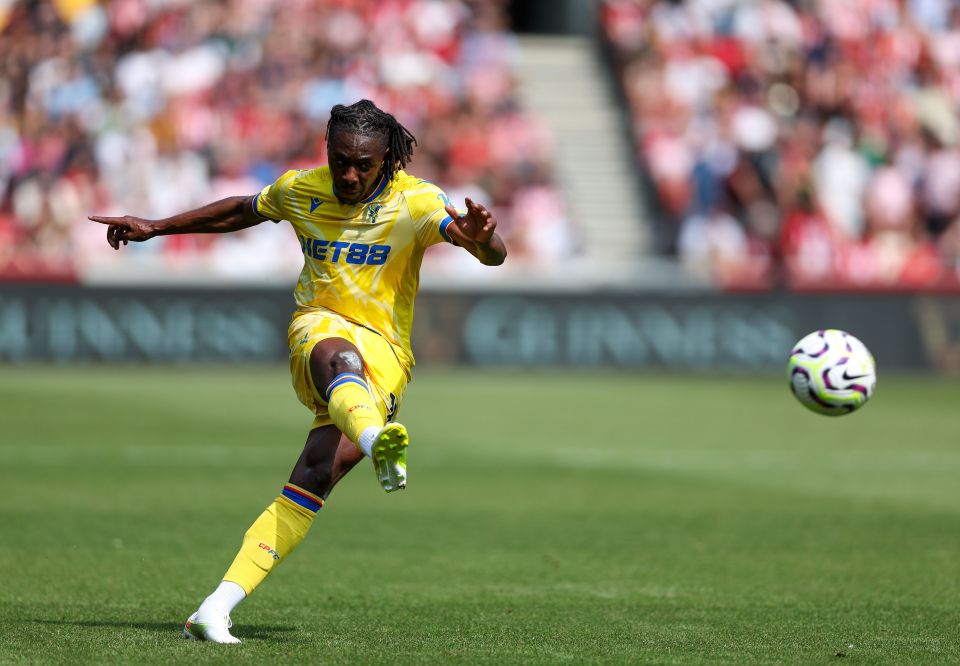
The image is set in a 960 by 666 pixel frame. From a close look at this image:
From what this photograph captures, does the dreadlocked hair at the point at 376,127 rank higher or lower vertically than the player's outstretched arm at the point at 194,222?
higher

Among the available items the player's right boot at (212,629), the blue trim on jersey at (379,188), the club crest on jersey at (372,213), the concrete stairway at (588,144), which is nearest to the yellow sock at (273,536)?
the player's right boot at (212,629)

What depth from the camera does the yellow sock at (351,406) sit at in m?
6.45

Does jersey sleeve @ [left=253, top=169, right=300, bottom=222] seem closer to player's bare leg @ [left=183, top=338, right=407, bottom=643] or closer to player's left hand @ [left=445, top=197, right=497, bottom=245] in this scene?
player's bare leg @ [left=183, top=338, right=407, bottom=643]

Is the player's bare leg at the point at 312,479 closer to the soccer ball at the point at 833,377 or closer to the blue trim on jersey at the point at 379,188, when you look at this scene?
the blue trim on jersey at the point at 379,188

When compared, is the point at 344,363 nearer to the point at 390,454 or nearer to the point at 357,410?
the point at 357,410

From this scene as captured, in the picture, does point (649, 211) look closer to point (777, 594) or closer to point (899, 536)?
point (899, 536)

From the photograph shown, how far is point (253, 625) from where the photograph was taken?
7.24m

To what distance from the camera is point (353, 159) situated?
6.94 meters

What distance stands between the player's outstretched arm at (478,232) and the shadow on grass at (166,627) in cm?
186

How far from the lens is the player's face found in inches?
272

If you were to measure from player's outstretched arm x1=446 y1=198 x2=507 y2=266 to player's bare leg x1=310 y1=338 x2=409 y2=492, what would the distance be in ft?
2.21

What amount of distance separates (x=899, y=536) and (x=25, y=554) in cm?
566

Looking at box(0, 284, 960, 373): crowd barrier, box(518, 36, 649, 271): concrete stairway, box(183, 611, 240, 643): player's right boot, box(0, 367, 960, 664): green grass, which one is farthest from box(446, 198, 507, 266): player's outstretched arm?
box(518, 36, 649, 271): concrete stairway

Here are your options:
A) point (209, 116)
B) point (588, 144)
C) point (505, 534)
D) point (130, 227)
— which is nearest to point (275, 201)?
point (130, 227)
